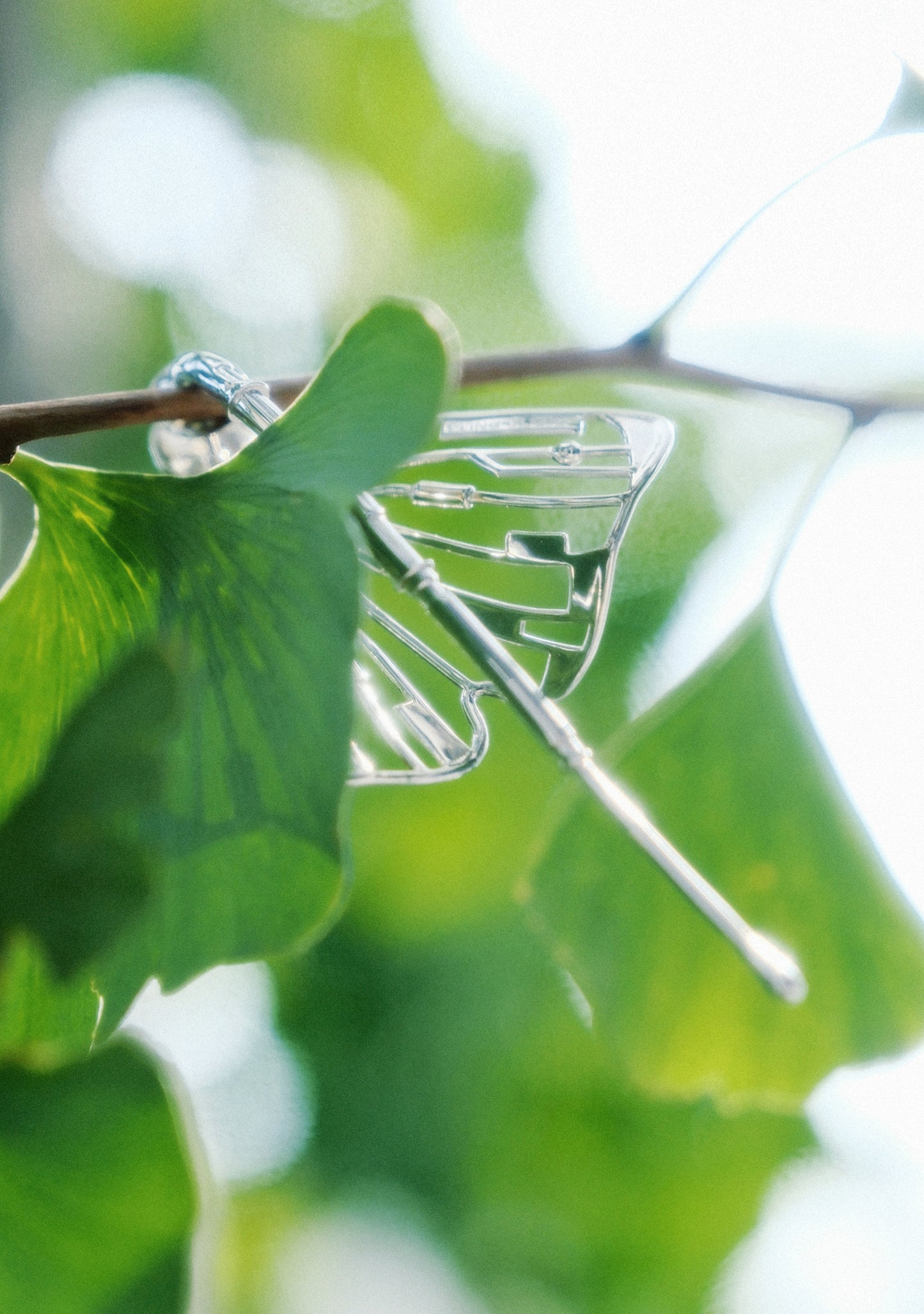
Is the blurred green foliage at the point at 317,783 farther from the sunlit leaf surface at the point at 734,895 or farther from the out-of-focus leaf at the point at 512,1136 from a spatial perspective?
the out-of-focus leaf at the point at 512,1136

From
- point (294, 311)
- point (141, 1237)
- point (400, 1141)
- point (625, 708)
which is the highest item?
point (294, 311)

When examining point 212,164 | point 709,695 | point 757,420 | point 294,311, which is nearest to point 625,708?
point 757,420

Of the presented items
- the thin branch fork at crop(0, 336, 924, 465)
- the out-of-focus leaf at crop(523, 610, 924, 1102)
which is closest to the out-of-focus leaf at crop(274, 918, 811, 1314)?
the out-of-focus leaf at crop(523, 610, 924, 1102)

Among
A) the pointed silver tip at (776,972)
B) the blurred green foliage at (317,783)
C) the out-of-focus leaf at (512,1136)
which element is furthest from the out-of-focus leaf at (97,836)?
the out-of-focus leaf at (512,1136)

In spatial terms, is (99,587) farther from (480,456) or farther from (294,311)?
(294,311)

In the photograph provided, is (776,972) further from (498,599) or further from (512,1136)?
(512,1136)

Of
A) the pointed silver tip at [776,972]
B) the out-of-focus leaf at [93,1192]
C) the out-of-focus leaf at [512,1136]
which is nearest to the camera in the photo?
the pointed silver tip at [776,972]

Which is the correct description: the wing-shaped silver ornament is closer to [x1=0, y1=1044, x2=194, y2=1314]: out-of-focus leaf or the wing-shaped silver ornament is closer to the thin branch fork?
the thin branch fork
